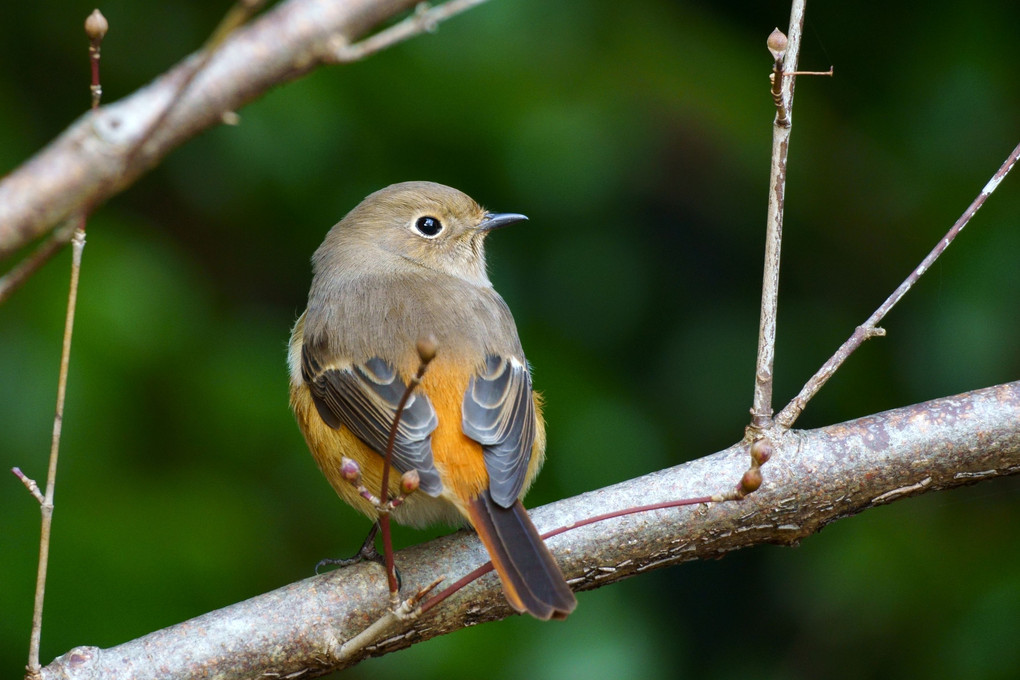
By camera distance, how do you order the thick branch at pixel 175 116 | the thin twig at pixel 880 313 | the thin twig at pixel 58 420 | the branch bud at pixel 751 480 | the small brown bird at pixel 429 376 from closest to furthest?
the thick branch at pixel 175 116 → the thin twig at pixel 58 420 → the branch bud at pixel 751 480 → the thin twig at pixel 880 313 → the small brown bird at pixel 429 376

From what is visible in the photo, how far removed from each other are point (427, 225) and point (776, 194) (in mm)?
2036

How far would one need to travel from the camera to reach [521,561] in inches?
108

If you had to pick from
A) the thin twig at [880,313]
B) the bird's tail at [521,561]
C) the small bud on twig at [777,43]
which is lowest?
the bird's tail at [521,561]

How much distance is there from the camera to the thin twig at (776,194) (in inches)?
106

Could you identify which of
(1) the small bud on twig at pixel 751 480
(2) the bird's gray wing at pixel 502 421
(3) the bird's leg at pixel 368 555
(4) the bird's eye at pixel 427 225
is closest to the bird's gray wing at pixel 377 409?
(2) the bird's gray wing at pixel 502 421

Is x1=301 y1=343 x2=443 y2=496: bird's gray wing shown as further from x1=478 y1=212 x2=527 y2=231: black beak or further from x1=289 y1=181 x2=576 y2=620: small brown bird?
x1=478 y1=212 x2=527 y2=231: black beak

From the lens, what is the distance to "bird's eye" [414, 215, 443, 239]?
4.52 m

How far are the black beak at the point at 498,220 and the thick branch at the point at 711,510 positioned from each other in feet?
4.94

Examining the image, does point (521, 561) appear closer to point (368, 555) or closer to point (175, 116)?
point (368, 555)

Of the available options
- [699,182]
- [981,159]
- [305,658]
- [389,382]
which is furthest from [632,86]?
[305,658]

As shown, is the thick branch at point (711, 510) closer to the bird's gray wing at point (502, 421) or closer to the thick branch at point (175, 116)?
the bird's gray wing at point (502, 421)

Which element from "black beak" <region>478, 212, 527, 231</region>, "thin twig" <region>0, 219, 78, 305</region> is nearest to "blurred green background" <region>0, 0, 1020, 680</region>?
"black beak" <region>478, 212, 527, 231</region>

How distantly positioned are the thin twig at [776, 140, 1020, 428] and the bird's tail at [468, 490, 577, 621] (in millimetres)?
796

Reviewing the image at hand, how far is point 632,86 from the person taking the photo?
434 centimetres
